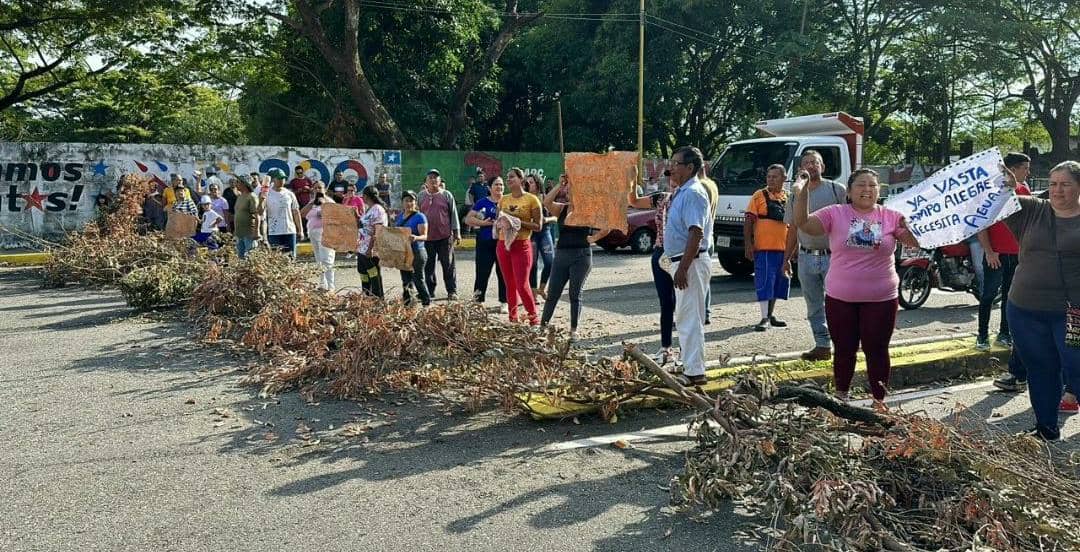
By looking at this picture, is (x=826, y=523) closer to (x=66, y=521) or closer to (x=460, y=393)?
(x=460, y=393)

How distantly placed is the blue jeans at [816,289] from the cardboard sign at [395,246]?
426 centimetres

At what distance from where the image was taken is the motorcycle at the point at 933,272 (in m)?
10.8

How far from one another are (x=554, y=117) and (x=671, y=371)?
79.9 ft

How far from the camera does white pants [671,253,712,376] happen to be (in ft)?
20.2

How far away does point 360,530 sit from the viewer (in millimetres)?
4047

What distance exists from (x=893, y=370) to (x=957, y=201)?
187cm

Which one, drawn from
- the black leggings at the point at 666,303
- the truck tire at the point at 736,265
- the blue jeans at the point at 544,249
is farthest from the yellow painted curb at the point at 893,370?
the truck tire at the point at 736,265

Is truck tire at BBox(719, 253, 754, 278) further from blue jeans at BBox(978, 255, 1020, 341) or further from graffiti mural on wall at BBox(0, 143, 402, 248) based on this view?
graffiti mural on wall at BBox(0, 143, 402, 248)

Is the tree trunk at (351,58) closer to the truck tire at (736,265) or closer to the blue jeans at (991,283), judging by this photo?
the truck tire at (736,265)

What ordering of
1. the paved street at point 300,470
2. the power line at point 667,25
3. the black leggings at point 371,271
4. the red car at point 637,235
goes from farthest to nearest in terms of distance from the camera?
the power line at point 667,25, the red car at point 637,235, the black leggings at point 371,271, the paved street at point 300,470

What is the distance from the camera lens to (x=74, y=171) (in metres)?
18.9

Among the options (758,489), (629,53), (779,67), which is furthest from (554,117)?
(758,489)

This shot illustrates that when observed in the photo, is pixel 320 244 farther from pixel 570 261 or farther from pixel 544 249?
pixel 570 261

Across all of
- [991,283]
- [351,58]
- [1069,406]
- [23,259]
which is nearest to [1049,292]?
[1069,406]
